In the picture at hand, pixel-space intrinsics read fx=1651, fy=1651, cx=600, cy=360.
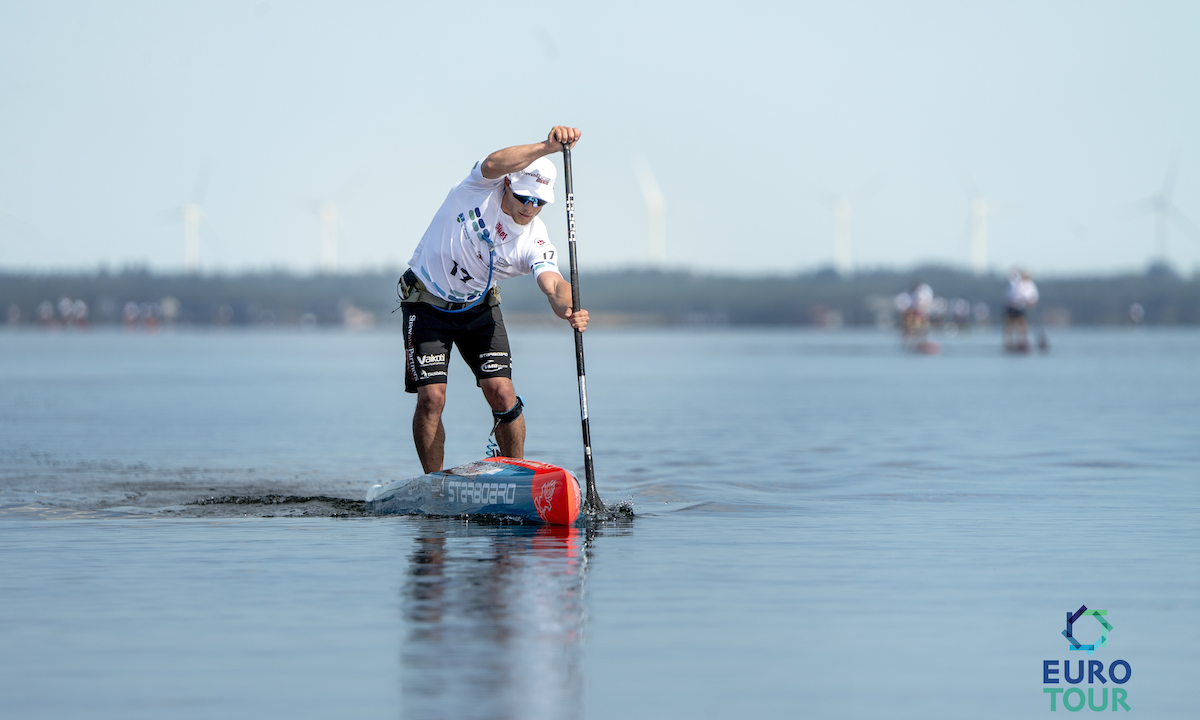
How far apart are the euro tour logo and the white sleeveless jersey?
4.97m

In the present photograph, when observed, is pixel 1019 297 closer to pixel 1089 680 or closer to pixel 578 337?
pixel 578 337

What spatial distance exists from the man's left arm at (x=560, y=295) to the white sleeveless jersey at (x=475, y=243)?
8 centimetres

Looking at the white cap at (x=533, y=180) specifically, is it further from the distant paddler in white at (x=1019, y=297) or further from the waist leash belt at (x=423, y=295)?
the distant paddler in white at (x=1019, y=297)

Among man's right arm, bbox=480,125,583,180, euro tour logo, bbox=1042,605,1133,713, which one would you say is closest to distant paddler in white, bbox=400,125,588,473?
man's right arm, bbox=480,125,583,180

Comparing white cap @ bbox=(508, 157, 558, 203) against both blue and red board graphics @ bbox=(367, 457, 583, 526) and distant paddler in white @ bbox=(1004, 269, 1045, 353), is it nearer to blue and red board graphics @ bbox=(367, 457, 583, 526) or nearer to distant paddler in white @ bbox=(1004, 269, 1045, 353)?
blue and red board graphics @ bbox=(367, 457, 583, 526)

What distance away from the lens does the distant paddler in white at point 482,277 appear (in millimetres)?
10000

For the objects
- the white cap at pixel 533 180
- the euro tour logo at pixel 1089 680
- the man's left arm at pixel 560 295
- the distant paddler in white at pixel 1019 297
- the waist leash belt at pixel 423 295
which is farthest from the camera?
the distant paddler in white at pixel 1019 297

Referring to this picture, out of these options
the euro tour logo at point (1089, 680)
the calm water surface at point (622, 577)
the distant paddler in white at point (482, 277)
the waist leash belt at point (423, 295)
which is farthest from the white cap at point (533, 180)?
the euro tour logo at point (1089, 680)

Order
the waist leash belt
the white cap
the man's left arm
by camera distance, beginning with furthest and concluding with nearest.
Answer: the waist leash belt < the man's left arm < the white cap

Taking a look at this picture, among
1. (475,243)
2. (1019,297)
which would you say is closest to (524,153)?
(475,243)

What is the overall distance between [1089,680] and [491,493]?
505 cm

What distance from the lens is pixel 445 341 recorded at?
1068 centimetres

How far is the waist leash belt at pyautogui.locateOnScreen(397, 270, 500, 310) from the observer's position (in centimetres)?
1054

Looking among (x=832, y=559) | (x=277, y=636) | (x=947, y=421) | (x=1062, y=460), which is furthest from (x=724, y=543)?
(x=947, y=421)
